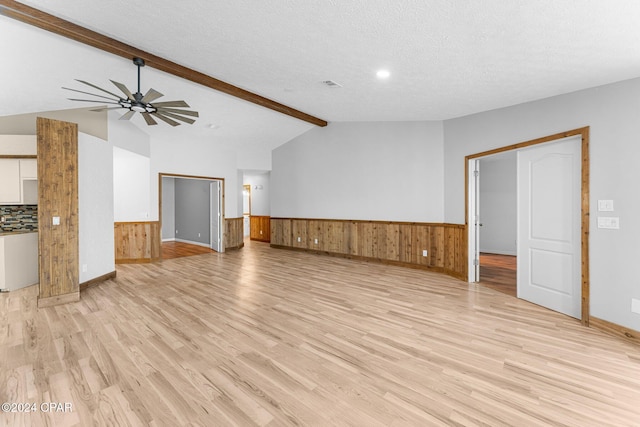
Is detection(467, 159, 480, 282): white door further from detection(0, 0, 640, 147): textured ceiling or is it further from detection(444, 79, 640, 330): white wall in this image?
detection(444, 79, 640, 330): white wall

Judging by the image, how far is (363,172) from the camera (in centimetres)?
652

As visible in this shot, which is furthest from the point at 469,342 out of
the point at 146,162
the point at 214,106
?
the point at 146,162

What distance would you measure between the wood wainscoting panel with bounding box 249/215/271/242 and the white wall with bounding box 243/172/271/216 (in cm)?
19

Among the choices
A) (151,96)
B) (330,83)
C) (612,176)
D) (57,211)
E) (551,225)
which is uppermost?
(330,83)

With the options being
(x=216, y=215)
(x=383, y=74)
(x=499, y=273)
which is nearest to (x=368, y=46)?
(x=383, y=74)

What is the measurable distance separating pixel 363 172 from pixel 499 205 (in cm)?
405

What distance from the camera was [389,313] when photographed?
11.2 ft

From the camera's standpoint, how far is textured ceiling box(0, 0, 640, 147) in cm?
223

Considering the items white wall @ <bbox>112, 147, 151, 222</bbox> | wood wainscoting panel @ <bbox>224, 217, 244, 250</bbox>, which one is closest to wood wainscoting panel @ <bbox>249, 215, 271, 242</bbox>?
wood wainscoting panel @ <bbox>224, 217, 244, 250</bbox>

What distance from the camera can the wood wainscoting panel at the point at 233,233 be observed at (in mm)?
8042

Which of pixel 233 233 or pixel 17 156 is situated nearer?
pixel 17 156

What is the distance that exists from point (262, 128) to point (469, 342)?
19.9ft

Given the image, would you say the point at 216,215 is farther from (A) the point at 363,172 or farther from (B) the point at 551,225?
(B) the point at 551,225

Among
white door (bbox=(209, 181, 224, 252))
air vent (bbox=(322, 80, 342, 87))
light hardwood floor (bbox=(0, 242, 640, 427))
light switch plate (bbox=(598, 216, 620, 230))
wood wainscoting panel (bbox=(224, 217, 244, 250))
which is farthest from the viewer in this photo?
wood wainscoting panel (bbox=(224, 217, 244, 250))
